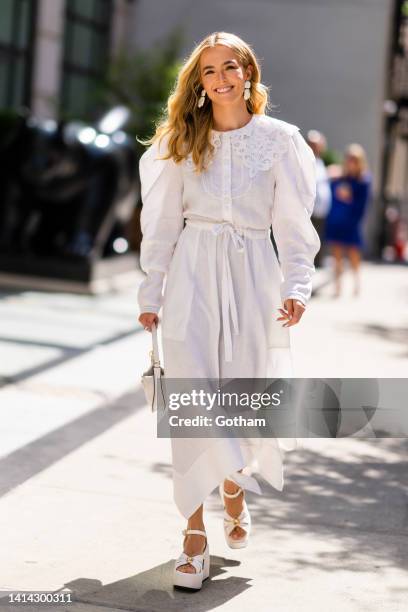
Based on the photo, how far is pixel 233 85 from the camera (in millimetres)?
4188

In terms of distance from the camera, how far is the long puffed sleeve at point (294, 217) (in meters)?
4.23

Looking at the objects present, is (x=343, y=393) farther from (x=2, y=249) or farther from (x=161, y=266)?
(x=2, y=249)

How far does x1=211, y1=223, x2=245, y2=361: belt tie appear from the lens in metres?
4.18

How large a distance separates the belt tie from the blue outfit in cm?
1027

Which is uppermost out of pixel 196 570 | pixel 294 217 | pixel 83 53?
pixel 83 53

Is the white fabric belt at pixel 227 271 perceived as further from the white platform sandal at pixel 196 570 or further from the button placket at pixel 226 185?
the white platform sandal at pixel 196 570

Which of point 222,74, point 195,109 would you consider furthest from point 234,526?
point 222,74

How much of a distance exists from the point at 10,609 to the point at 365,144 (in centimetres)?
2251

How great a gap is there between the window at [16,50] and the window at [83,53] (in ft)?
3.52

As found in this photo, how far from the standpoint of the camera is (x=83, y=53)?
21.4 metres

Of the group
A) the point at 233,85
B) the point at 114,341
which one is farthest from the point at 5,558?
the point at 114,341

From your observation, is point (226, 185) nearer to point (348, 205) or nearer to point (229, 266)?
point (229, 266)

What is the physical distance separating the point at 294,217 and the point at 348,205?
10241 millimetres

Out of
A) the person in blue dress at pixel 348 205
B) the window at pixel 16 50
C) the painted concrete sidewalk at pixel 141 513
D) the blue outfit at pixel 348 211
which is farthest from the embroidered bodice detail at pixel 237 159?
the window at pixel 16 50
